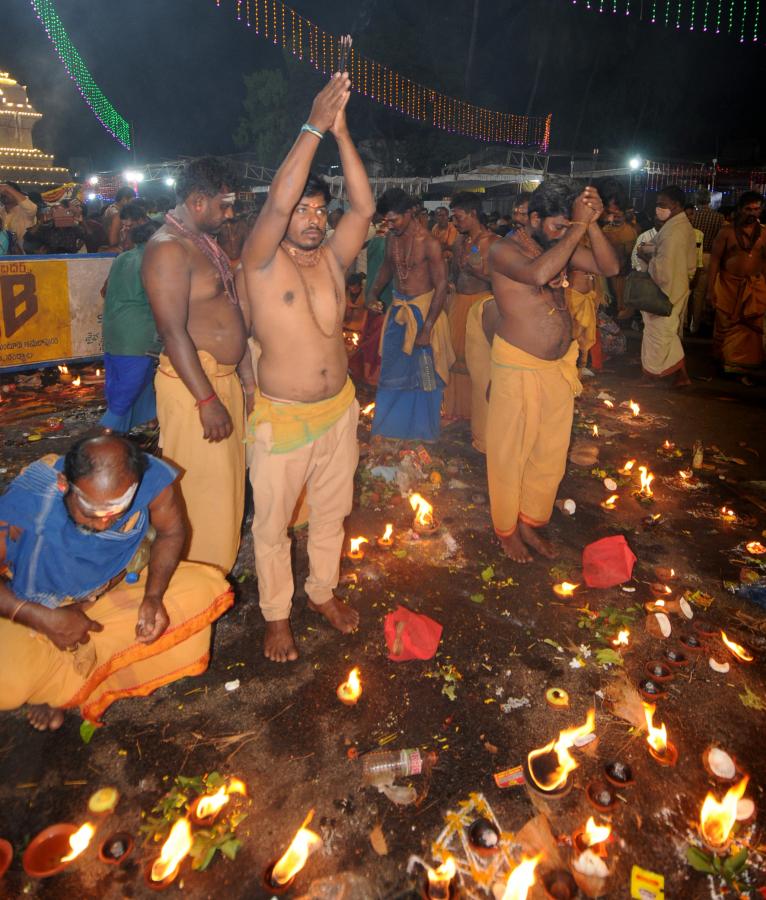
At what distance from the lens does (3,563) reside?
97.7 inches

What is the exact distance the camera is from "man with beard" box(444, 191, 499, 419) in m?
5.94

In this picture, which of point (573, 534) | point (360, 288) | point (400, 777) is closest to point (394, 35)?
point (360, 288)

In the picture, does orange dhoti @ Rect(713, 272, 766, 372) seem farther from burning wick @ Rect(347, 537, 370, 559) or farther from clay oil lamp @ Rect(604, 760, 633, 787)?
clay oil lamp @ Rect(604, 760, 633, 787)

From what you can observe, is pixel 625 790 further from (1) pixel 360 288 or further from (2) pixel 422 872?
(1) pixel 360 288

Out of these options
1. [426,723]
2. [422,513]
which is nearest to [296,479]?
[426,723]

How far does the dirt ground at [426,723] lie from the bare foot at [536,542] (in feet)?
0.34

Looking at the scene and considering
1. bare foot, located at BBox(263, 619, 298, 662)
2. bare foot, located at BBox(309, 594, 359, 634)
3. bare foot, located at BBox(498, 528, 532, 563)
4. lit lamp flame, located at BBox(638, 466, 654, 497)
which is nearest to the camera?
bare foot, located at BBox(263, 619, 298, 662)

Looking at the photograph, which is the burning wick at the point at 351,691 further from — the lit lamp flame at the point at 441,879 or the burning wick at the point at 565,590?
the burning wick at the point at 565,590

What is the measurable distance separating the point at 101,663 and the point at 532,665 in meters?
2.15

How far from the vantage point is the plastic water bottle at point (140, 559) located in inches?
114

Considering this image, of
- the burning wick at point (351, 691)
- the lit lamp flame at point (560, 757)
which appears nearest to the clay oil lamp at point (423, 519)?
the burning wick at point (351, 691)

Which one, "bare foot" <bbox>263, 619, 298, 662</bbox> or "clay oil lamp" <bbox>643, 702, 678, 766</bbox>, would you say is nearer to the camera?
"clay oil lamp" <bbox>643, 702, 678, 766</bbox>

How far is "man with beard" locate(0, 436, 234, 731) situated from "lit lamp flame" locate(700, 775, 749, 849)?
226cm

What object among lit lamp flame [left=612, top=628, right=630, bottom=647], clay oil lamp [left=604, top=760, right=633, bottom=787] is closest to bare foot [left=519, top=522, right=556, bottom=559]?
lit lamp flame [left=612, top=628, right=630, bottom=647]
